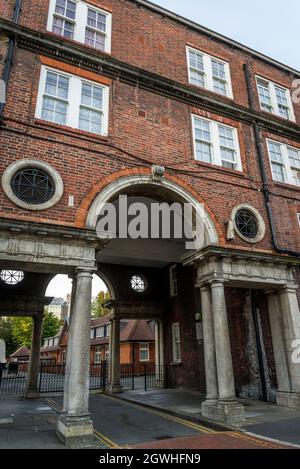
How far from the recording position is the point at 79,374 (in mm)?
6980

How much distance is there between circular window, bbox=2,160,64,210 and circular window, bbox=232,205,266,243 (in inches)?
226

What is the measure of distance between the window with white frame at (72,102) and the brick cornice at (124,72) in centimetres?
58

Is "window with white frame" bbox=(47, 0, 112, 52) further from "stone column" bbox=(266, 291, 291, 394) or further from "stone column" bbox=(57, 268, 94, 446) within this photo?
"stone column" bbox=(266, 291, 291, 394)

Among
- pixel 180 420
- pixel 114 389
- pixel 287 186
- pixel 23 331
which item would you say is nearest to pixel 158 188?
pixel 287 186

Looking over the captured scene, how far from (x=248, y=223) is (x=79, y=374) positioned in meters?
7.10

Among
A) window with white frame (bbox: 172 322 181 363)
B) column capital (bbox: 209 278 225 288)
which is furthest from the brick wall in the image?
window with white frame (bbox: 172 322 181 363)

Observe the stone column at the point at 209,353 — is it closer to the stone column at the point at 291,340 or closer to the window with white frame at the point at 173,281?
the stone column at the point at 291,340

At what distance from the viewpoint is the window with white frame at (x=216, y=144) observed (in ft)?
37.2

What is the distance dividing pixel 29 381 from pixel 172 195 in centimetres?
1127

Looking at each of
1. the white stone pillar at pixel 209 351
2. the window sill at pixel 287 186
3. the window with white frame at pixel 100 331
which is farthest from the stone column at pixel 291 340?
the window with white frame at pixel 100 331

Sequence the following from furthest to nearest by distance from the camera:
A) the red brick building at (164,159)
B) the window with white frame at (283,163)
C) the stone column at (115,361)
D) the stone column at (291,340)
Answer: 1. the stone column at (115,361)
2. the window with white frame at (283,163)
3. the stone column at (291,340)
4. the red brick building at (164,159)

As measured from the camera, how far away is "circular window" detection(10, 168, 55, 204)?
7.84 metres

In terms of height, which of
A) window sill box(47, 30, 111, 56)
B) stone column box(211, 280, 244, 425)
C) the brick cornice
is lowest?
stone column box(211, 280, 244, 425)

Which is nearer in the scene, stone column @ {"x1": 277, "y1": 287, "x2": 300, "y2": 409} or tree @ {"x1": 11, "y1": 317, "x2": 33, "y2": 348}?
stone column @ {"x1": 277, "y1": 287, "x2": 300, "y2": 409}
